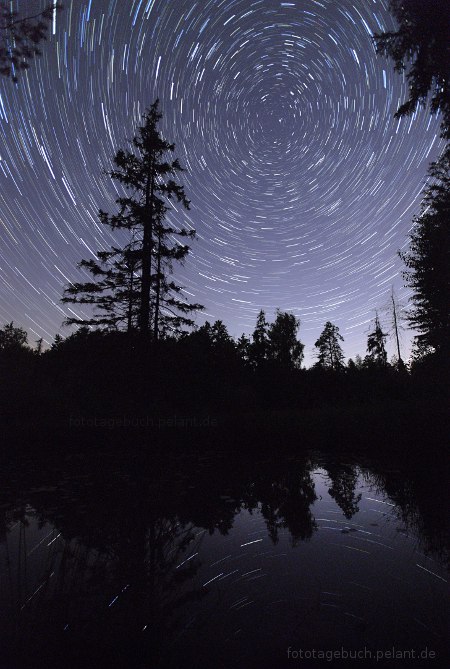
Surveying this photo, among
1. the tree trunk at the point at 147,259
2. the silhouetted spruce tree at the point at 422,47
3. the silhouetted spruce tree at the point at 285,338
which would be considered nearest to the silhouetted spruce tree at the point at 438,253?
Result: the silhouetted spruce tree at the point at 422,47

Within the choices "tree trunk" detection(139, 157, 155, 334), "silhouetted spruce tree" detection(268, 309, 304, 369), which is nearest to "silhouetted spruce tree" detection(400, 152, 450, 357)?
"tree trunk" detection(139, 157, 155, 334)

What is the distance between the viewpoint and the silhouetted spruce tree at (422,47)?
9648 millimetres

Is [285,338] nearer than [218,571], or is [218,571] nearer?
[218,571]

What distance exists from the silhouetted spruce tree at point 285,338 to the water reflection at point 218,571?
57294 millimetres

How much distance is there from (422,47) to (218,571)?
46.6 feet

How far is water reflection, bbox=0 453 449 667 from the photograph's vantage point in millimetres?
2447

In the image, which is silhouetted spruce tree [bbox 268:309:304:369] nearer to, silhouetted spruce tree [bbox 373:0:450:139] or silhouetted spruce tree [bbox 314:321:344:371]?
silhouetted spruce tree [bbox 314:321:344:371]

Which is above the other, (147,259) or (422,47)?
(422,47)

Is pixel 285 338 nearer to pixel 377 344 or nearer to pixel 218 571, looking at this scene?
pixel 377 344

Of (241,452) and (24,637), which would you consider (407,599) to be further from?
(241,452)

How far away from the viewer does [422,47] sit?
1020 cm

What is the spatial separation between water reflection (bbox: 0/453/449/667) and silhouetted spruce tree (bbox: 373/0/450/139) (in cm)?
1132

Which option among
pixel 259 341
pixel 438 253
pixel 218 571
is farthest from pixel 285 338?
pixel 218 571

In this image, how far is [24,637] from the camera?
250cm
